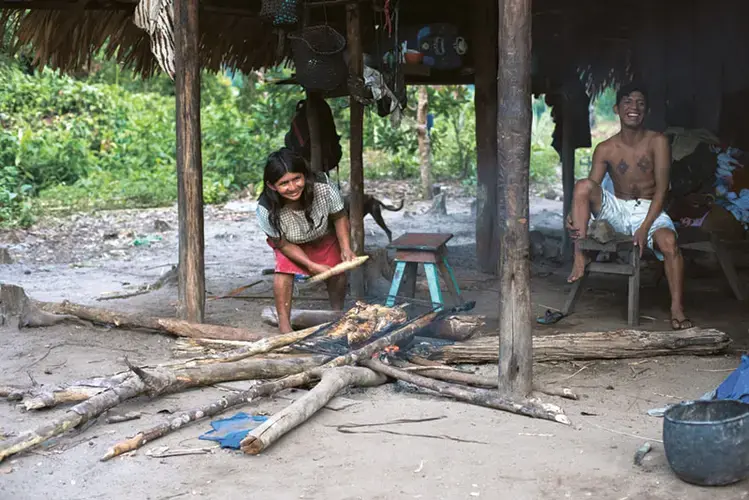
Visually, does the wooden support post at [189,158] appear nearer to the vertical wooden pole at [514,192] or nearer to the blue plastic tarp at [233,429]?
the blue plastic tarp at [233,429]

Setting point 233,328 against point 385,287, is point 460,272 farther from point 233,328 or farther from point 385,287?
point 233,328

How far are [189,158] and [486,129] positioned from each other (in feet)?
10.4

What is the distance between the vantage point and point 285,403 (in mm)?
4270

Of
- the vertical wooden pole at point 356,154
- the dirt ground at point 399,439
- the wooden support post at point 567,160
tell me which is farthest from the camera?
the wooden support post at point 567,160

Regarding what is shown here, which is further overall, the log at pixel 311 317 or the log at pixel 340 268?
the log at pixel 311 317

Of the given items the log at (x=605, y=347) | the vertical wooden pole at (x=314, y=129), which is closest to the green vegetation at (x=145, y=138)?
the vertical wooden pole at (x=314, y=129)

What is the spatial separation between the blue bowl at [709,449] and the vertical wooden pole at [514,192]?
3.48ft

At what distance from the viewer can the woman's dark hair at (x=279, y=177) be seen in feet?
17.1

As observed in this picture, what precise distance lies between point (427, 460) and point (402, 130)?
1283 centimetres

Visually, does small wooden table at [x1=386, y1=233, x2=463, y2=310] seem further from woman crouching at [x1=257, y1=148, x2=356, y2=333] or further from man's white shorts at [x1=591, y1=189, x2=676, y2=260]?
man's white shorts at [x1=591, y1=189, x2=676, y2=260]

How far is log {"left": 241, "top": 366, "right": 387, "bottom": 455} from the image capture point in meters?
3.54

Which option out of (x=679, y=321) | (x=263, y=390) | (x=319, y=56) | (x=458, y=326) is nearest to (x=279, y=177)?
(x=458, y=326)

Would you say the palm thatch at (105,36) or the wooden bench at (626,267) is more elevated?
the palm thatch at (105,36)

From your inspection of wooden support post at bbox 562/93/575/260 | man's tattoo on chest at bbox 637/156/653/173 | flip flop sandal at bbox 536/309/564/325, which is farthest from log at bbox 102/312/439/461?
wooden support post at bbox 562/93/575/260
